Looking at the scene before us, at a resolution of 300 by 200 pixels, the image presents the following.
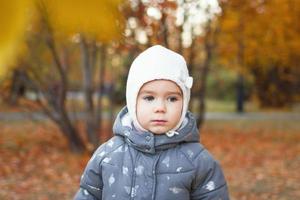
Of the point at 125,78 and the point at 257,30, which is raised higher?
the point at 257,30

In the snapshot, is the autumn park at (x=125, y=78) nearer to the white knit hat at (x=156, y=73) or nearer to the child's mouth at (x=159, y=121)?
the white knit hat at (x=156, y=73)

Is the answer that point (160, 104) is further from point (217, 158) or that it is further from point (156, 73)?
point (217, 158)

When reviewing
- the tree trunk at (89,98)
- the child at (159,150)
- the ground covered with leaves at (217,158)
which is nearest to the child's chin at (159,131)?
the child at (159,150)

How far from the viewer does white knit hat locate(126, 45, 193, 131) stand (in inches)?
72.6

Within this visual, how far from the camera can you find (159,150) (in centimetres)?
191

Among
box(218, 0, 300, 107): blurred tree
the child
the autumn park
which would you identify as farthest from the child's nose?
box(218, 0, 300, 107): blurred tree

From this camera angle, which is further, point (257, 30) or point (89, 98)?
point (257, 30)

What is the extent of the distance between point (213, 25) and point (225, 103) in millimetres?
18387

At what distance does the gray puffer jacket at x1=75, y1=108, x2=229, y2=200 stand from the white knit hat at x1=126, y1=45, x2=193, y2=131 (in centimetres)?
6

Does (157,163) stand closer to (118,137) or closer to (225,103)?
(118,137)

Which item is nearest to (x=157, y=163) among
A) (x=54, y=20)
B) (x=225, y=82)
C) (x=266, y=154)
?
(x=54, y=20)

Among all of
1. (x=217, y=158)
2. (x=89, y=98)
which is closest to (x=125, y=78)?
(x=89, y=98)

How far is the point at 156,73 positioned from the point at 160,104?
11 centimetres

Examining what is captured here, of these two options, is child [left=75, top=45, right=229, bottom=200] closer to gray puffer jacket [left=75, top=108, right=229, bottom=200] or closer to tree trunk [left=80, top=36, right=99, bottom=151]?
gray puffer jacket [left=75, top=108, right=229, bottom=200]
